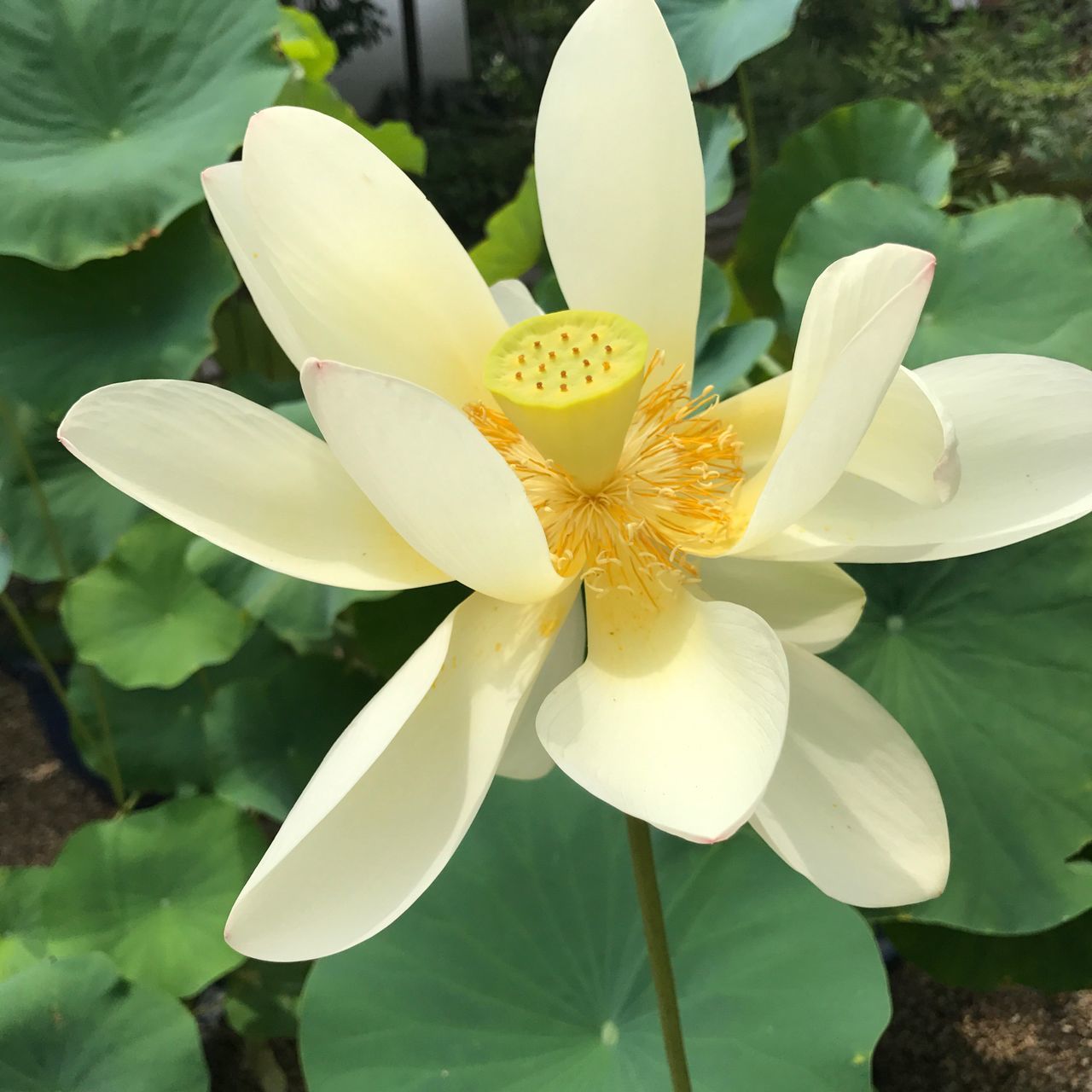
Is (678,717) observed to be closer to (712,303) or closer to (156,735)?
(712,303)

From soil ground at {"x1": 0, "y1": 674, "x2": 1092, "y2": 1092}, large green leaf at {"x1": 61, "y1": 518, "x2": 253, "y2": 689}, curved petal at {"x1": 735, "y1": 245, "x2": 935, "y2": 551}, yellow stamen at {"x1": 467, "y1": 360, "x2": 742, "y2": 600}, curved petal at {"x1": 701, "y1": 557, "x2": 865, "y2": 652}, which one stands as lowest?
soil ground at {"x1": 0, "y1": 674, "x2": 1092, "y2": 1092}

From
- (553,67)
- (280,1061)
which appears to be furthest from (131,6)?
(280,1061)

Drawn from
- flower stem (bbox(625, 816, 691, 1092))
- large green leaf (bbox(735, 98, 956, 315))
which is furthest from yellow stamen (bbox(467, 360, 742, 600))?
large green leaf (bbox(735, 98, 956, 315))

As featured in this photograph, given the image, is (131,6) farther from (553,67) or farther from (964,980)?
(964,980)

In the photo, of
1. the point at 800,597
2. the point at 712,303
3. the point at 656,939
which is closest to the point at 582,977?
the point at 656,939

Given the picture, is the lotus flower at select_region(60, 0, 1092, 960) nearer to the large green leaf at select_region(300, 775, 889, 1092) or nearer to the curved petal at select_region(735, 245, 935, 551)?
the curved petal at select_region(735, 245, 935, 551)
